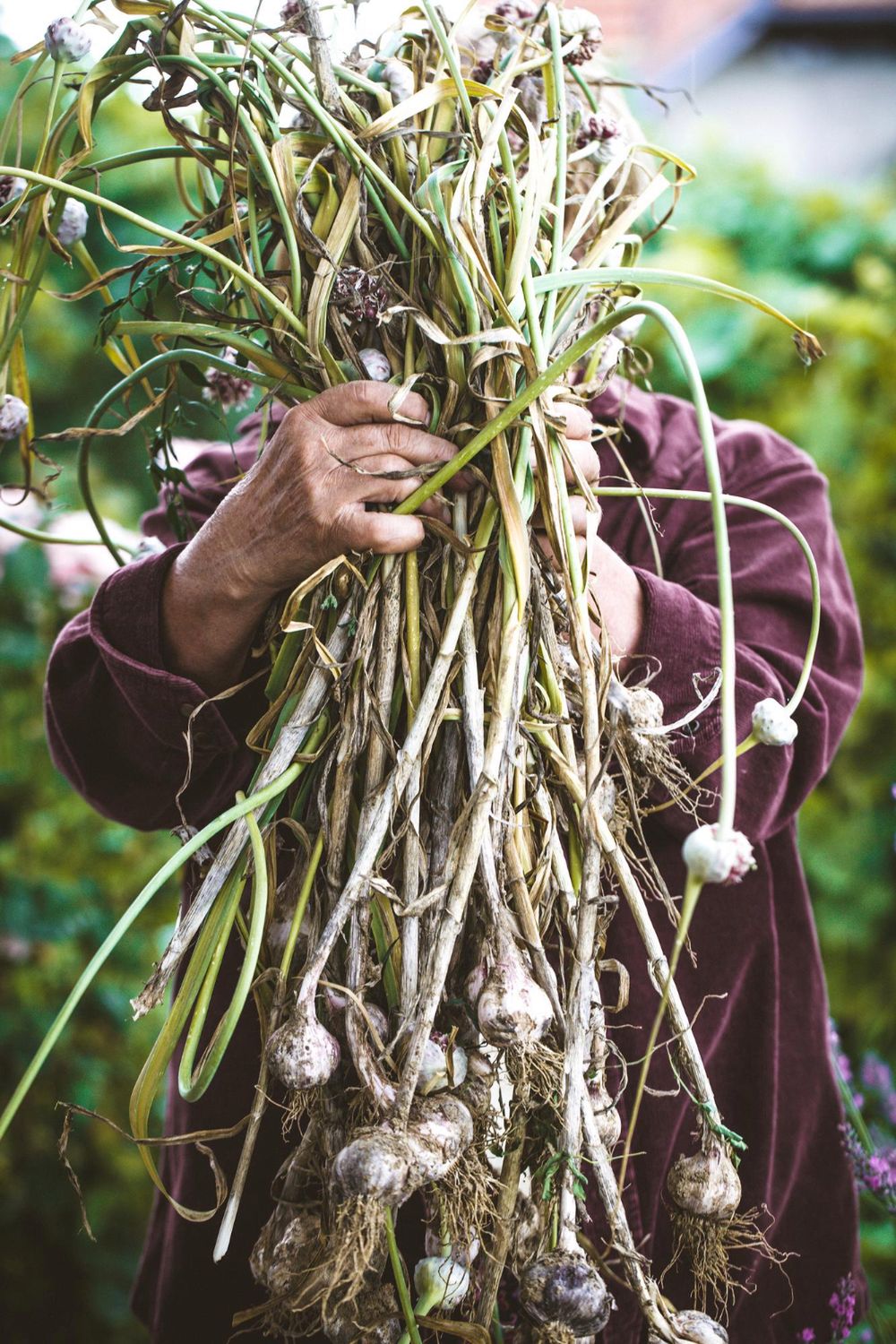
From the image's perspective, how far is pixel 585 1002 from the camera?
51cm

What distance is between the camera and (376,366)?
579 millimetres

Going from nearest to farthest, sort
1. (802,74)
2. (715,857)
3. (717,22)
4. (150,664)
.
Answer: (715,857) → (150,664) → (717,22) → (802,74)

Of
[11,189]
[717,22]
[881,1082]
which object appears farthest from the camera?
[717,22]

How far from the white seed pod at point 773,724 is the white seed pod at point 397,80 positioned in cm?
40

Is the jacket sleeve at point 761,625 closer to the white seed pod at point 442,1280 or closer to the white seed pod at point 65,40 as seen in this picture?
the white seed pod at point 442,1280

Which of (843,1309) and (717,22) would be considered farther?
(717,22)

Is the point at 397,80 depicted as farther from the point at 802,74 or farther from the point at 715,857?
the point at 802,74

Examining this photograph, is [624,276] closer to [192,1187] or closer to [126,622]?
[126,622]

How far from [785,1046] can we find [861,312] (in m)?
1.18

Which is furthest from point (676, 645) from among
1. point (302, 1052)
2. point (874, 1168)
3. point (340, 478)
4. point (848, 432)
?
point (848, 432)

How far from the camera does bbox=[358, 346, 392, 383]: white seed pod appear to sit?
58cm

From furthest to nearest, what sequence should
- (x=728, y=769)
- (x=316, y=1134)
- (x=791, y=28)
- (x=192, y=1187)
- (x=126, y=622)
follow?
1. (x=791, y=28)
2. (x=192, y=1187)
3. (x=126, y=622)
4. (x=316, y=1134)
5. (x=728, y=769)

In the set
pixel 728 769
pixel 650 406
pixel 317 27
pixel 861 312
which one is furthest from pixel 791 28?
pixel 728 769

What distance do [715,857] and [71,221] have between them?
0.54 metres
